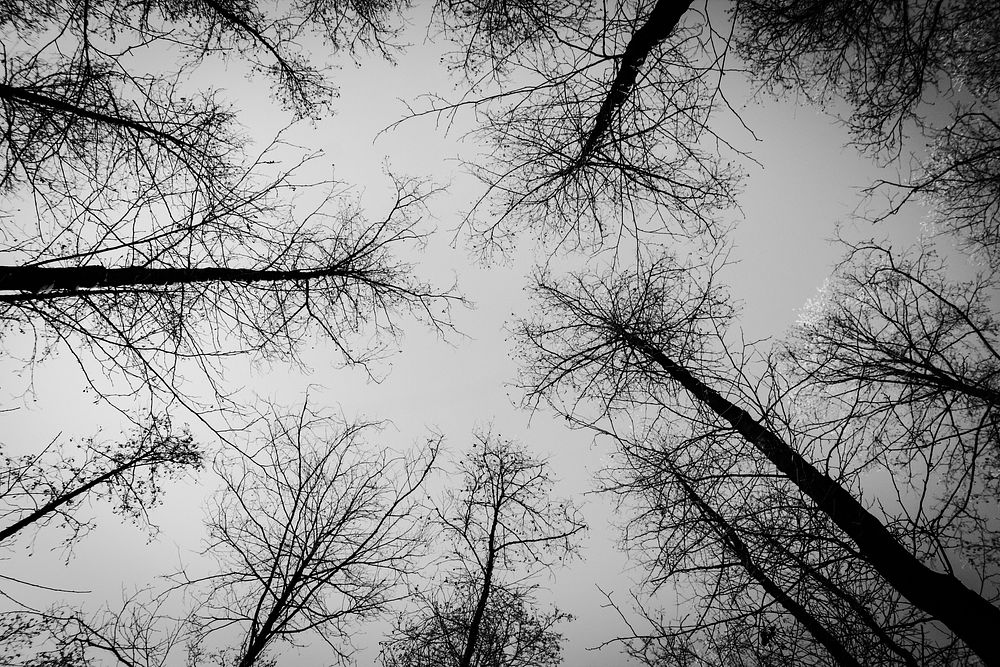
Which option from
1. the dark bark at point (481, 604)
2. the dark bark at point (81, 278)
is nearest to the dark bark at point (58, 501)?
the dark bark at point (81, 278)

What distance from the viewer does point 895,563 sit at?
10.3 ft

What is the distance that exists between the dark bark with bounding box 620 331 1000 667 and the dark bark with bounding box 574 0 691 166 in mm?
2510

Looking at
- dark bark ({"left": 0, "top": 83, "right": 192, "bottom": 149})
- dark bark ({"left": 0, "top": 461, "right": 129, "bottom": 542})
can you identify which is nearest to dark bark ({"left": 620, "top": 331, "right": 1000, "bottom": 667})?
dark bark ({"left": 0, "top": 83, "right": 192, "bottom": 149})

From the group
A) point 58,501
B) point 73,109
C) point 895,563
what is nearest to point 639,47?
point 73,109

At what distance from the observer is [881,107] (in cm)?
297

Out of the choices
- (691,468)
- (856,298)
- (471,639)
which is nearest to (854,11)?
(691,468)

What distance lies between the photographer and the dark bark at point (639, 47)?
8.46ft

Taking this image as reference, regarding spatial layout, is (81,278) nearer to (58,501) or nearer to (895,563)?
(58,501)

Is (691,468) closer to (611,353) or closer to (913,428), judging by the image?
(913,428)

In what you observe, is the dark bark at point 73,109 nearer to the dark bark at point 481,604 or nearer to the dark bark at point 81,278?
the dark bark at point 81,278

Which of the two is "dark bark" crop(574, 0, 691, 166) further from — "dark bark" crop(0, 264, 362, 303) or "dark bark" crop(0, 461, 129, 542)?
"dark bark" crop(0, 461, 129, 542)

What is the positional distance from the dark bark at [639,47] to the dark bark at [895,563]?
98.8 inches

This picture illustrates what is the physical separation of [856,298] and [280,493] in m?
8.91

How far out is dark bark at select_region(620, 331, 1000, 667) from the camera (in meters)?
2.75
